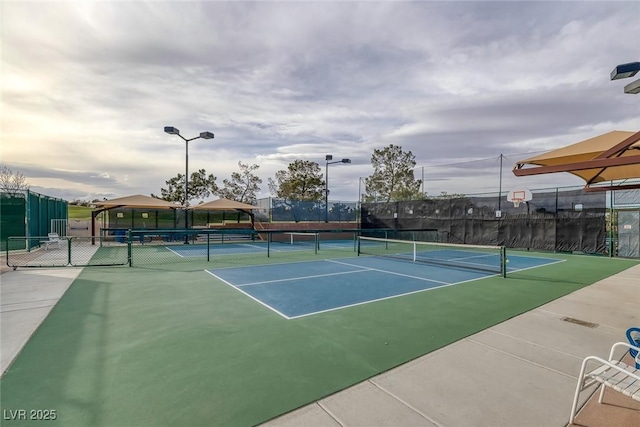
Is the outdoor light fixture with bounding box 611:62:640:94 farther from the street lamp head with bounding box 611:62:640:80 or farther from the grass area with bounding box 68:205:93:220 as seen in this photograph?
the grass area with bounding box 68:205:93:220

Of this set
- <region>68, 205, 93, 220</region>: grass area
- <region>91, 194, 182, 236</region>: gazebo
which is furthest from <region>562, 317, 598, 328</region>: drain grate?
<region>68, 205, 93, 220</region>: grass area

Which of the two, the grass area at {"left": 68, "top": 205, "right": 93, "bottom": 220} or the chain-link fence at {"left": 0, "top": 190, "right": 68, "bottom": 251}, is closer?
the chain-link fence at {"left": 0, "top": 190, "right": 68, "bottom": 251}

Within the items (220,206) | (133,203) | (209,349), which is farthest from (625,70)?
(133,203)

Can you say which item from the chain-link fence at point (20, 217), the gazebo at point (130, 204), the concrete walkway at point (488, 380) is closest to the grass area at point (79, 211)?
the gazebo at point (130, 204)

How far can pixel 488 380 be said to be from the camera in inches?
128

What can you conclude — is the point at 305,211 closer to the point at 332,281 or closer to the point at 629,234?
the point at 332,281

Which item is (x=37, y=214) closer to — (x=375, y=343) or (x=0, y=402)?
(x=0, y=402)

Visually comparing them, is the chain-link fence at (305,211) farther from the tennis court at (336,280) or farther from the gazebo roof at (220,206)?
the tennis court at (336,280)

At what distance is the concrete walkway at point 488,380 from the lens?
2645 mm

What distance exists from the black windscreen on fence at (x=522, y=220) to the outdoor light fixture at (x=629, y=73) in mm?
13162

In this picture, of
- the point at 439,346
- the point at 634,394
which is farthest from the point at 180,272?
the point at 634,394

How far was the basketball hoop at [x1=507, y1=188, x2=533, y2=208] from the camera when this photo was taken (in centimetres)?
1675

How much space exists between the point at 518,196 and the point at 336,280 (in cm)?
1404

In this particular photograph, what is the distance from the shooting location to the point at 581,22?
24.4 feet
